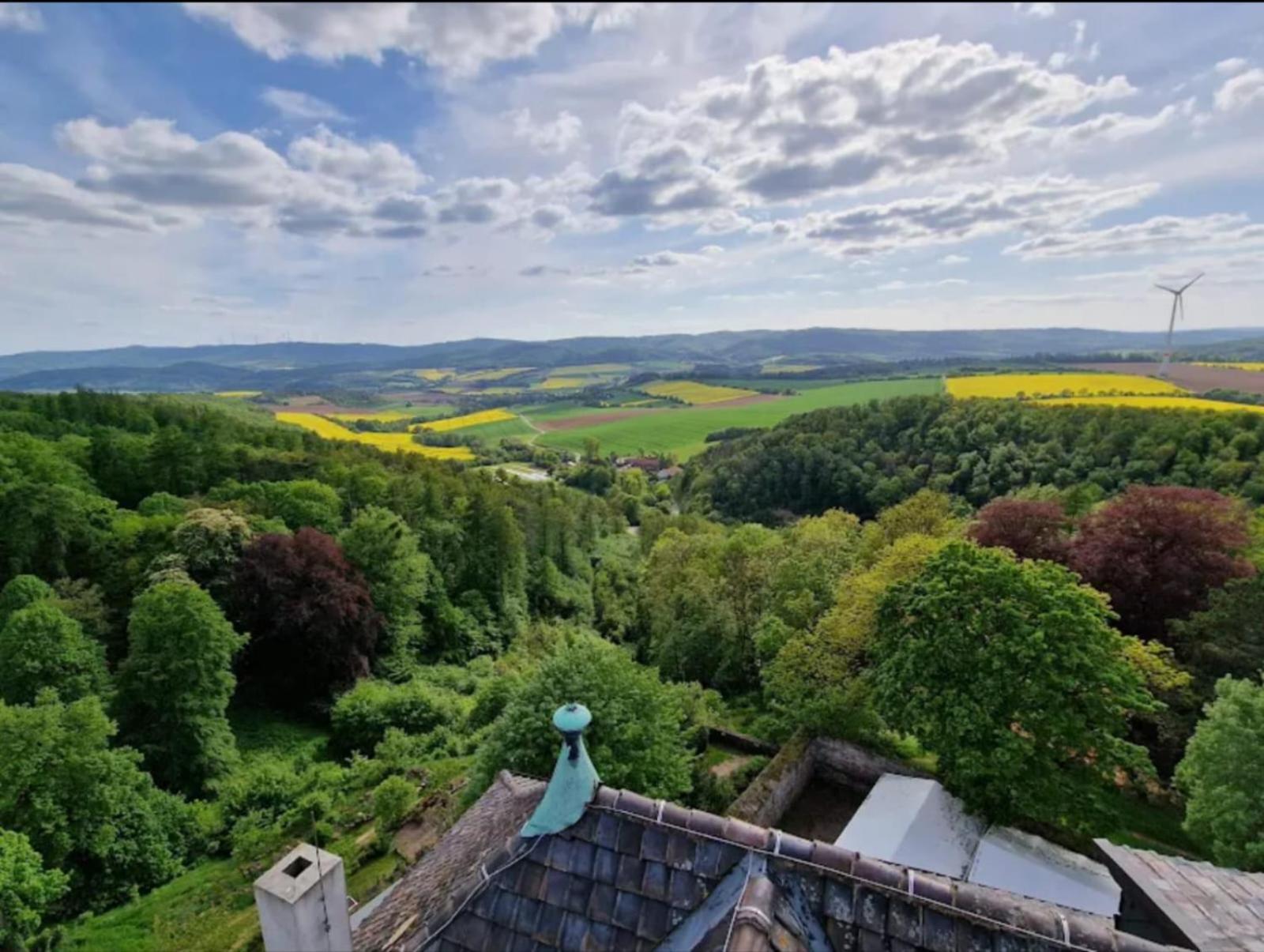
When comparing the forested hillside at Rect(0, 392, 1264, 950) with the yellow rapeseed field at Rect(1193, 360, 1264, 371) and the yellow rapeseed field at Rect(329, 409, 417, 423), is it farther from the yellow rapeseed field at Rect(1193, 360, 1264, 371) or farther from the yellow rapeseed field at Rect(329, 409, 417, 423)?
the yellow rapeseed field at Rect(329, 409, 417, 423)

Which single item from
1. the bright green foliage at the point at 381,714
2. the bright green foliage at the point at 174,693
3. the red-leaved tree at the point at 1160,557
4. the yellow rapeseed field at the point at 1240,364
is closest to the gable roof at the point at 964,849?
the red-leaved tree at the point at 1160,557

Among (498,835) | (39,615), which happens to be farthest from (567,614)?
(498,835)

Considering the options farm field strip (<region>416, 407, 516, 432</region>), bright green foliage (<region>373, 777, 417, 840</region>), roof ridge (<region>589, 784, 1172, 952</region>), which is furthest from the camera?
farm field strip (<region>416, 407, 516, 432</region>)

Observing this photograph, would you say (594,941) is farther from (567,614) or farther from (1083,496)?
(567,614)

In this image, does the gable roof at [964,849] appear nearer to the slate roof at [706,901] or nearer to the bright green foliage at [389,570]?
the slate roof at [706,901]

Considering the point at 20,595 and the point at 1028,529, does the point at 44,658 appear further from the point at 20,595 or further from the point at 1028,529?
the point at 1028,529

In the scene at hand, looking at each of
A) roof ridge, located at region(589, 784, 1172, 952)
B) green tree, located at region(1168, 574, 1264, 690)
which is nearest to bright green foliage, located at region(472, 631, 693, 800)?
roof ridge, located at region(589, 784, 1172, 952)
